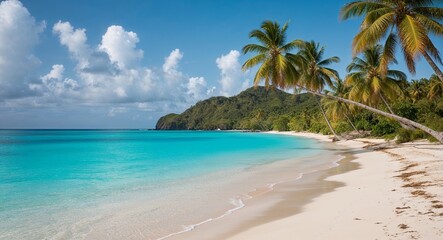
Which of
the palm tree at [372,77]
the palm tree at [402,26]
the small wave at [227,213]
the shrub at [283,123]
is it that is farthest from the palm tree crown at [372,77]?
the shrub at [283,123]

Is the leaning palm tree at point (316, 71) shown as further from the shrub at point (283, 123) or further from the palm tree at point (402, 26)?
the shrub at point (283, 123)

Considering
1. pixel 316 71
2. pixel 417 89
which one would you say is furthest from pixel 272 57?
pixel 417 89

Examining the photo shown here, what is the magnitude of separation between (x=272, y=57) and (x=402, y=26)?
11272mm

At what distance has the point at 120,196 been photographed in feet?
37.7

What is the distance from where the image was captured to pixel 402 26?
41.2ft

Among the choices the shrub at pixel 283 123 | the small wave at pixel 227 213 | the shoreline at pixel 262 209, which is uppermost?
the shrub at pixel 283 123

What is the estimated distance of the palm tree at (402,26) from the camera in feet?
38.6

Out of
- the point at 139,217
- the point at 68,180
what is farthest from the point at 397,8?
the point at 68,180

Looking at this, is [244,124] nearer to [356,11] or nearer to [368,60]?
[368,60]

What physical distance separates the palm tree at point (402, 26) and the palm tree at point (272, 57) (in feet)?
23.3

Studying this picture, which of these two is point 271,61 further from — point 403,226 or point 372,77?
point 403,226

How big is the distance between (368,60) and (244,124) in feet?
448

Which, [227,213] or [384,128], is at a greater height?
[384,128]

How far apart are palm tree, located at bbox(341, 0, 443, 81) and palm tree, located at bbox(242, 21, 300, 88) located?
279 inches
